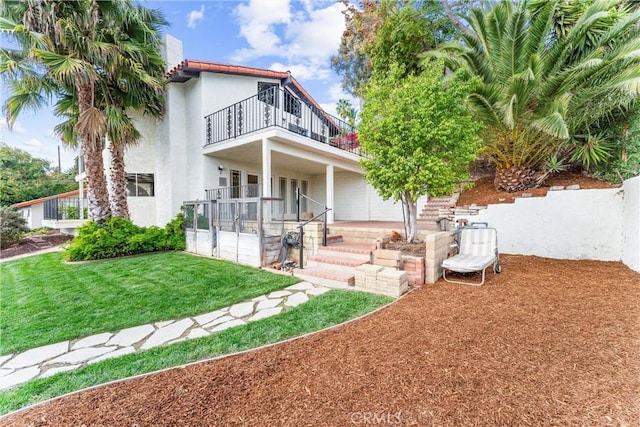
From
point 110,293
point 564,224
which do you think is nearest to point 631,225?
point 564,224

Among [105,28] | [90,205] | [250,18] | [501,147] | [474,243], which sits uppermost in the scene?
[250,18]

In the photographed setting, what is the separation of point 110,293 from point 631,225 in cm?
1030

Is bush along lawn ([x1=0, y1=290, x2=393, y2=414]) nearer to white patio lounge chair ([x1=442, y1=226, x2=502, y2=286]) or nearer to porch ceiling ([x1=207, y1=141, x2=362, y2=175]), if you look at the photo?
white patio lounge chair ([x1=442, y1=226, x2=502, y2=286])

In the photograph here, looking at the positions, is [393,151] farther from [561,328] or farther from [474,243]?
[561,328]

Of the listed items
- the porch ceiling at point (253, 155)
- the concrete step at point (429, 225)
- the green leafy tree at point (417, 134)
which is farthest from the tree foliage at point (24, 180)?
the concrete step at point (429, 225)

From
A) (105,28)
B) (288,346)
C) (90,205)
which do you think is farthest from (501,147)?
(90,205)

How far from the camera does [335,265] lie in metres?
5.98

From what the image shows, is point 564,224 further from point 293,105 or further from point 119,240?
point 119,240

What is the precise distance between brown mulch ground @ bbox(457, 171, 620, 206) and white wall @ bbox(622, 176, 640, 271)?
1.00 metres

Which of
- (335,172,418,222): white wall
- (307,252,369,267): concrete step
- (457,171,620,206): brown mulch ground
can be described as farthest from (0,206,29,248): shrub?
(457,171,620,206): brown mulch ground

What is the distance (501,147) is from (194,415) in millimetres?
9607

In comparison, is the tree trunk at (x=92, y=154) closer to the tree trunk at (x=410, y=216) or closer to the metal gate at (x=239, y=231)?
A: the metal gate at (x=239, y=231)

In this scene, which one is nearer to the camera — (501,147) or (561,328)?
(561,328)

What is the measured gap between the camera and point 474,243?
568cm
